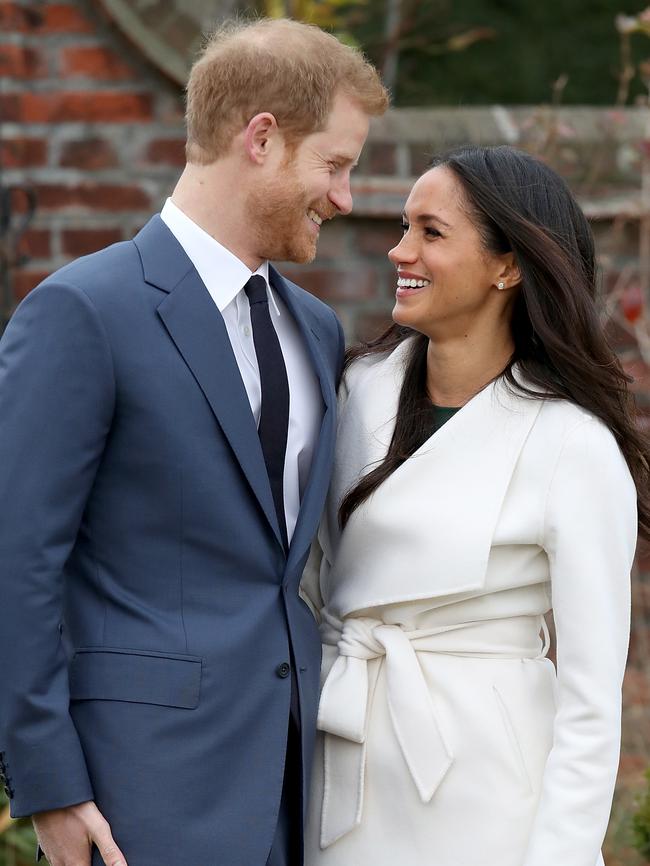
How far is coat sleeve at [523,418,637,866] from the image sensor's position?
244cm

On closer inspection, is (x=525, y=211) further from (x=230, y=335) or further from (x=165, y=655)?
(x=165, y=655)

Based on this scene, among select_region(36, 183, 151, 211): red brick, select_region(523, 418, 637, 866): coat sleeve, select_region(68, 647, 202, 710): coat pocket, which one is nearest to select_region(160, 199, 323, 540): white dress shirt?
select_region(68, 647, 202, 710): coat pocket

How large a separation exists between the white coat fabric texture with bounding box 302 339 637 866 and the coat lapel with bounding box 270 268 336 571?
0.51ft

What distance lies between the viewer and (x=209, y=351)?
7.90ft

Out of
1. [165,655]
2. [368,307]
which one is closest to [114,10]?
[368,307]

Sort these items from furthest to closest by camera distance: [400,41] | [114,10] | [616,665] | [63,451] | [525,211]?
[400,41], [114,10], [525,211], [616,665], [63,451]

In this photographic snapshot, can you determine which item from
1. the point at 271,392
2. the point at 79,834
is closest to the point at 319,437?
the point at 271,392

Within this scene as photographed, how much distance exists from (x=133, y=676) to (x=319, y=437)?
23.2 inches

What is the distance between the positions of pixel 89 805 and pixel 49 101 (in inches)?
103

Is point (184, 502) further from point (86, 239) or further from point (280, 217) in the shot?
point (86, 239)

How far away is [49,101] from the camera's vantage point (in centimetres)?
426

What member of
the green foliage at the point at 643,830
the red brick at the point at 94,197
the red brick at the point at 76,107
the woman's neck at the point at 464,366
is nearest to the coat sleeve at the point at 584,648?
the woman's neck at the point at 464,366

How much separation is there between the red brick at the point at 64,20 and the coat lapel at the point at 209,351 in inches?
81.3

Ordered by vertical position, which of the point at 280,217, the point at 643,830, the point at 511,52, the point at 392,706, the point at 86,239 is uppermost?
the point at 511,52
